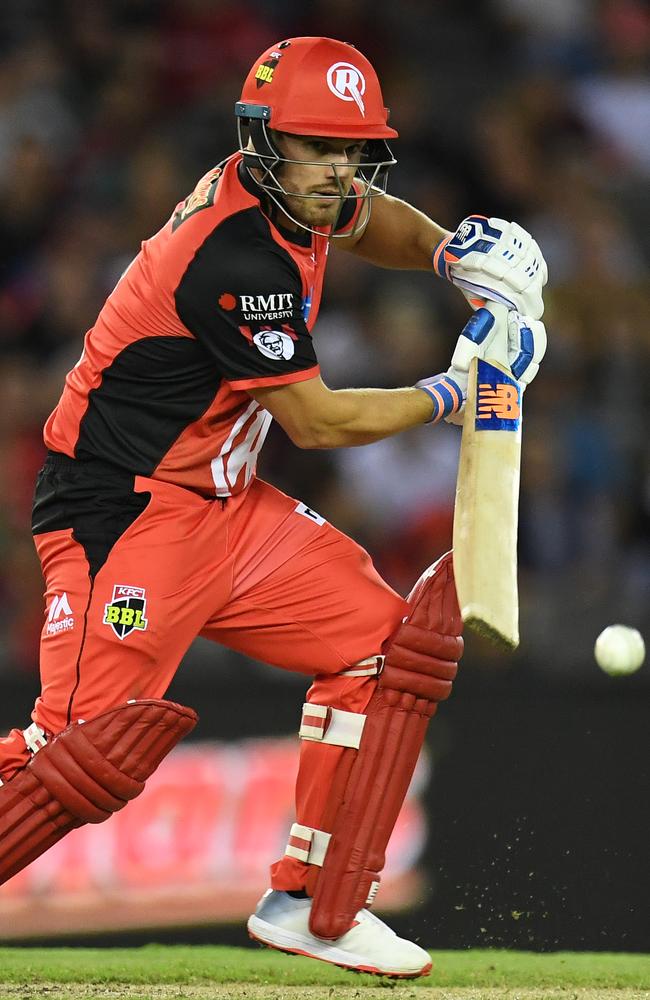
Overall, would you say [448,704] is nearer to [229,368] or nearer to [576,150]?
[229,368]

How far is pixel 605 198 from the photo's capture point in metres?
6.88

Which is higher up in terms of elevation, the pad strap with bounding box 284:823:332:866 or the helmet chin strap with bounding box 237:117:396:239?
the helmet chin strap with bounding box 237:117:396:239

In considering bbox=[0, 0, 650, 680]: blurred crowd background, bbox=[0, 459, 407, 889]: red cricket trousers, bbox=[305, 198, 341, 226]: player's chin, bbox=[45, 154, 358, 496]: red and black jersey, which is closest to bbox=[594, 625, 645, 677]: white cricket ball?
bbox=[0, 459, 407, 889]: red cricket trousers

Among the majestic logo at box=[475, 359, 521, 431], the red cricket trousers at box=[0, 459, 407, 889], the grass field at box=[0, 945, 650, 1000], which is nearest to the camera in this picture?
the red cricket trousers at box=[0, 459, 407, 889]

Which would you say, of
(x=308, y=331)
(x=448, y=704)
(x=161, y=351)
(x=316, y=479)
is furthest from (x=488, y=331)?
(x=316, y=479)

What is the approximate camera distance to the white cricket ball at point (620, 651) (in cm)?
366

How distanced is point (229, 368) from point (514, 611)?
0.83 m

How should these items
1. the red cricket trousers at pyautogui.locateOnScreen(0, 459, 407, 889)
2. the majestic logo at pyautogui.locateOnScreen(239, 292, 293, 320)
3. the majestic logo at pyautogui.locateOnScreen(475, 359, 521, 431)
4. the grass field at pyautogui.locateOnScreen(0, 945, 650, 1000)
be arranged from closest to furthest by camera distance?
1. the majestic logo at pyautogui.locateOnScreen(239, 292, 293, 320)
2. the red cricket trousers at pyautogui.locateOnScreen(0, 459, 407, 889)
3. the majestic logo at pyautogui.locateOnScreen(475, 359, 521, 431)
4. the grass field at pyautogui.locateOnScreen(0, 945, 650, 1000)

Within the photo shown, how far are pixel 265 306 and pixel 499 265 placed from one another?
59 cm

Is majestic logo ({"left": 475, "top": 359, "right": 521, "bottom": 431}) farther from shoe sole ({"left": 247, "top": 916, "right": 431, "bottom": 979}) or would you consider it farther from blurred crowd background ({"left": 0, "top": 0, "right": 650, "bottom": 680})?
blurred crowd background ({"left": 0, "top": 0, "right": 650, "bottom": 680})

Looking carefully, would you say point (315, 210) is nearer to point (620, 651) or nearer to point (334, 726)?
point (334, 726)

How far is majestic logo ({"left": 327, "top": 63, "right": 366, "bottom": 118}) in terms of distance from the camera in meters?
3.21

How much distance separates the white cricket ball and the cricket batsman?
1.30 feet

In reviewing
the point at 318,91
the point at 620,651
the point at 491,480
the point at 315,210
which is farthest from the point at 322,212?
the point at 620,651
